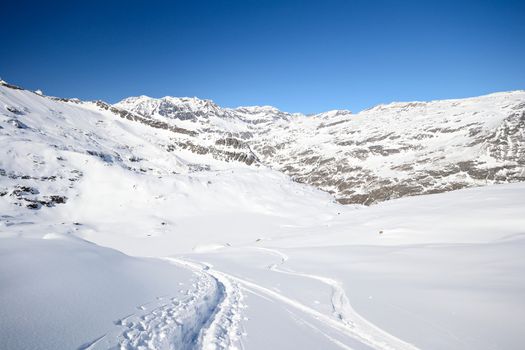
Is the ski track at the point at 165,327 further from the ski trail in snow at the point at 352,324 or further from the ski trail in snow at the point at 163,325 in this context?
the ski trail in snow at the point at 352,324

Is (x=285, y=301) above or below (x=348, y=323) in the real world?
below

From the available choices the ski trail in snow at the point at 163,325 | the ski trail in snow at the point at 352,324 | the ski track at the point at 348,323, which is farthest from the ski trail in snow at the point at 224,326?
the ski trail in snow at the point at 352,324

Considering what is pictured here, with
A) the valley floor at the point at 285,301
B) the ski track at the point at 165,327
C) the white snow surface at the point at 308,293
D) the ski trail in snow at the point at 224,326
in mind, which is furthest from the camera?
the ski trail in snow at the point at 224,326

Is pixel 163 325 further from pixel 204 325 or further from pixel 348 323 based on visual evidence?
pixel 348 323

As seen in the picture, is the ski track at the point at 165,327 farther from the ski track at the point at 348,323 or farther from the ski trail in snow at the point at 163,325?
the ski track at the point at 348,323

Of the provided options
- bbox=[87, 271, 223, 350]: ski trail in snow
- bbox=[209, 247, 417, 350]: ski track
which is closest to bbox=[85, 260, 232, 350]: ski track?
bbox=[87, 271, 223, 350]: ski trail in snow

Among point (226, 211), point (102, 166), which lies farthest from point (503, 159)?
point (102, 166)

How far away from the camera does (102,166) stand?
85.5m

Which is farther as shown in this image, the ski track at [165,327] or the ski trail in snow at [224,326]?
the ski trail in snow at [224,326]

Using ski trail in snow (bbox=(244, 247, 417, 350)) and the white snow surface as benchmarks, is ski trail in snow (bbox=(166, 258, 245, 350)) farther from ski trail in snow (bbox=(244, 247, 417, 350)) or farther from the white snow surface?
ski trail in snow (bbox=(244, 247, 417, 350))

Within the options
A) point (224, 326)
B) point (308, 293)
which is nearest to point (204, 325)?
point (224, 326)

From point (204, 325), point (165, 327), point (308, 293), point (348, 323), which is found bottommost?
point (308, 293)

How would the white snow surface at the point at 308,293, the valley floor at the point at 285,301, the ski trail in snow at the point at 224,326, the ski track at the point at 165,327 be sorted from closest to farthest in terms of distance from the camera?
the ski track at the point at 165,327, the valley floor at the point at 285,301, the white snow surface at the point at 308,293, the ski trail in snow at the point at 224,326

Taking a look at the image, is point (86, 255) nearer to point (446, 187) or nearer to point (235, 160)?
point (235, 160)
